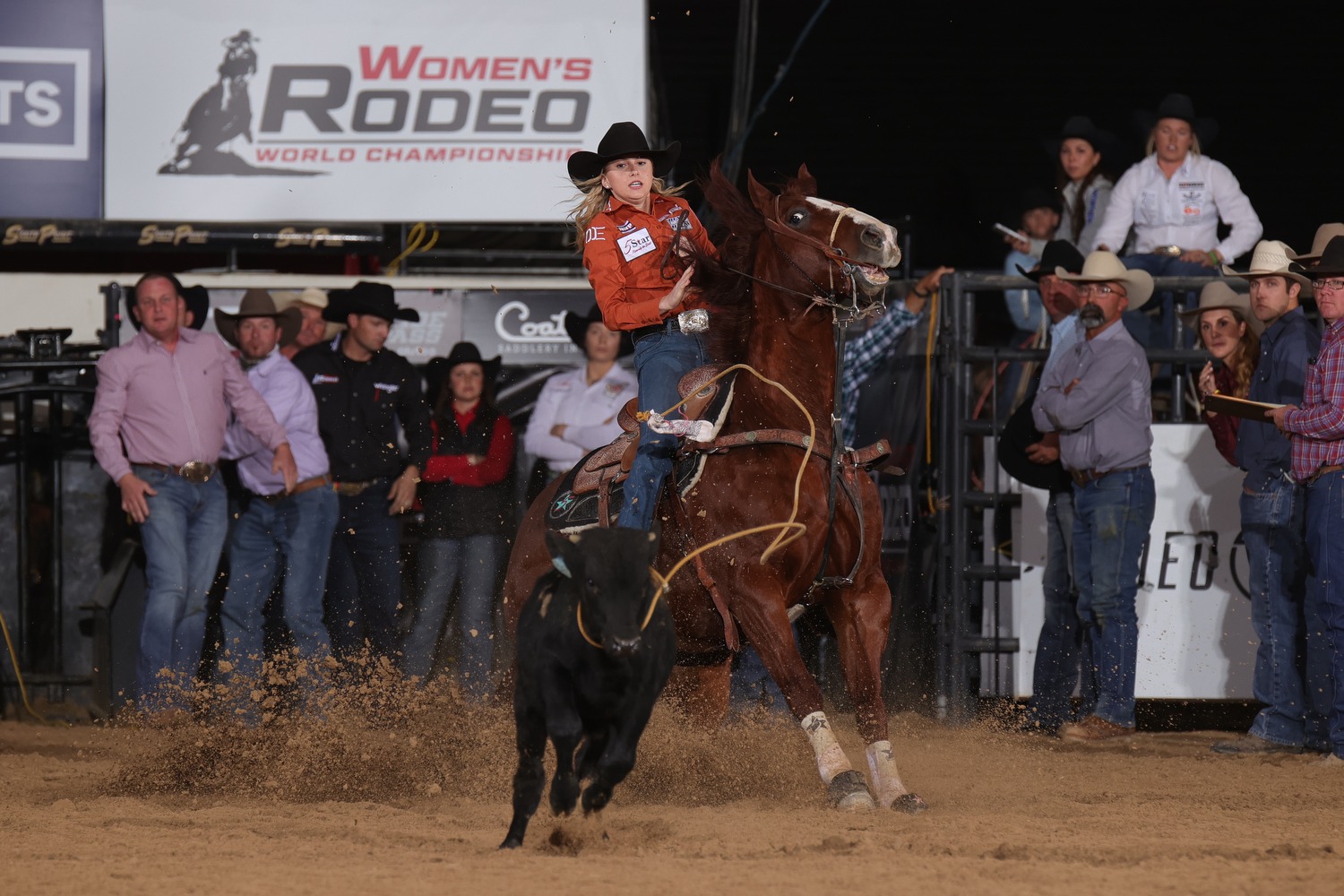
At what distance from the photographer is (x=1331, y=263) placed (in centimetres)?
700

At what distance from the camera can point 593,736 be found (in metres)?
4.85

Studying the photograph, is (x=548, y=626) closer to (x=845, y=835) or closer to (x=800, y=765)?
(x=845, y=835)

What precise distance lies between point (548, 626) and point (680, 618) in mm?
1340

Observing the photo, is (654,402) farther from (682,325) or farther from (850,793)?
(850,793)

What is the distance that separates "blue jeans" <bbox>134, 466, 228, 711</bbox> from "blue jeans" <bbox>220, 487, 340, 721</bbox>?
188 millimetres

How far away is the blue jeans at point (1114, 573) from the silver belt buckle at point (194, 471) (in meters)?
4.70

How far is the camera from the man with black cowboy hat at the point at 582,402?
→ 9195 mm

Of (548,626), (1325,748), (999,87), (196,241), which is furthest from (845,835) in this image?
(999,87)

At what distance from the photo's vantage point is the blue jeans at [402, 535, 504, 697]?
9.08 m

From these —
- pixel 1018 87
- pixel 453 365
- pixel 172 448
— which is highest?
pixel 1018 87

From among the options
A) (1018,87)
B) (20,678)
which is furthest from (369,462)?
(1018,87)

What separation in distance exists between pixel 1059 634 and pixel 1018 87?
977 centimetres

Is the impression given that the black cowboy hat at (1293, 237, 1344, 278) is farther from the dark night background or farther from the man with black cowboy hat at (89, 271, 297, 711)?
the dark night background

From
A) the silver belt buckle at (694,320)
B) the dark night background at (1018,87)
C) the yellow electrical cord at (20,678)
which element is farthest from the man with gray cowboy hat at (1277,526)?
the dark night background at (1018,87)
